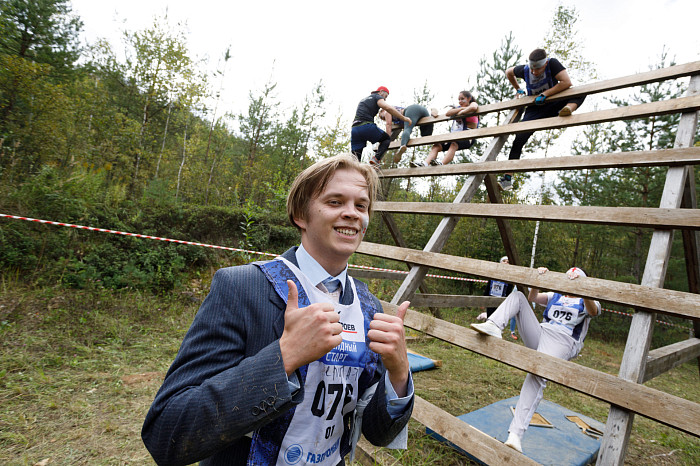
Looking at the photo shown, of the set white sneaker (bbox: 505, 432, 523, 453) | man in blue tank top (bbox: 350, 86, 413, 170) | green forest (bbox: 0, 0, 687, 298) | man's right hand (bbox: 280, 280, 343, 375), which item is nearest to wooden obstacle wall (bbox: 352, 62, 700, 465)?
white sneaker (bbox: 505, 432, 523, 453)

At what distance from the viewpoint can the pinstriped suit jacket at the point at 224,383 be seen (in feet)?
2.91

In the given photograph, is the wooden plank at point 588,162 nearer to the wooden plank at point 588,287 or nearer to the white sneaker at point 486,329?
the wooden plank at point 588,287

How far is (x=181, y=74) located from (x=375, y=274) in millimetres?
11108

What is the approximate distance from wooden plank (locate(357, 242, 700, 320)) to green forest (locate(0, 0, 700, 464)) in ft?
5.96

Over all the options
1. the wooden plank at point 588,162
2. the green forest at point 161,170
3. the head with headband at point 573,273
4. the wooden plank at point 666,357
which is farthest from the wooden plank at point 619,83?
the green forest at point 161,170

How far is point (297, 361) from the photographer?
96 centimetres

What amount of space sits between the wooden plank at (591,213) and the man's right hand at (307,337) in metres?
2.30

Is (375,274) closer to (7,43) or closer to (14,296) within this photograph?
(14,296)

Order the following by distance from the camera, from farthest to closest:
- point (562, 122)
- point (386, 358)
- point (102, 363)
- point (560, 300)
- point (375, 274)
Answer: point (375, 274)
point (102, 363)
point (560, 300)
point (562, 122)
point (386, 358)

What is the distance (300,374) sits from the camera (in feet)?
3.32

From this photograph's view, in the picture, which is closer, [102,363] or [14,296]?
[102,363]

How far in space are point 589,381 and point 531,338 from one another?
73.9 inches

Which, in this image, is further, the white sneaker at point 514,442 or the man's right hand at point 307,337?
the white sneaker at point 514,442

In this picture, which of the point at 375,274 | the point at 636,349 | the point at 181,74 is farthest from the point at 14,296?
the point at 181,74
